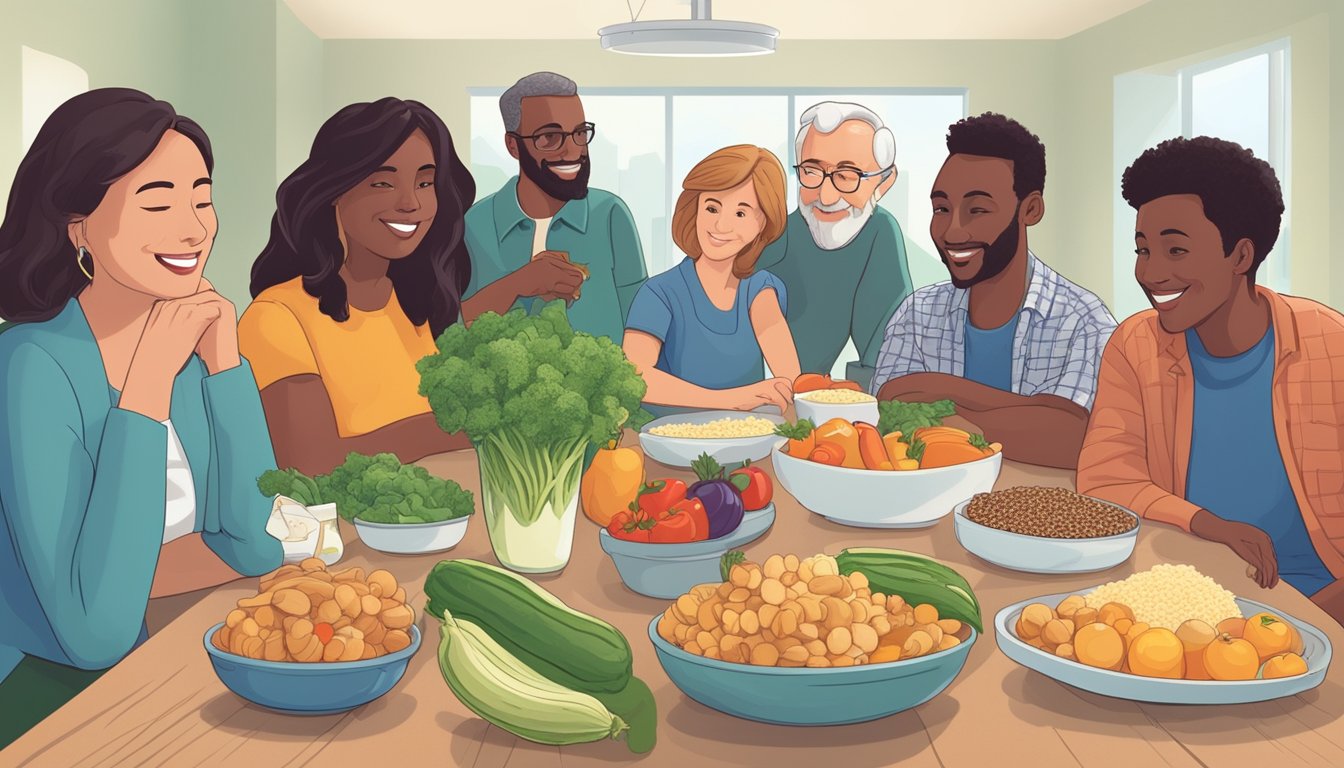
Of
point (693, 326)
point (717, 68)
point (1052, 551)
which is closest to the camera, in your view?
point (1052, 551)

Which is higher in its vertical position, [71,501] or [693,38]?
Answer: [693,38]

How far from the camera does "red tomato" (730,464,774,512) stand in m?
1.73

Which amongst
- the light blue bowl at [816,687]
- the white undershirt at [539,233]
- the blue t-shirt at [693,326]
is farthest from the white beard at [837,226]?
the light blue bowl at [816,687]

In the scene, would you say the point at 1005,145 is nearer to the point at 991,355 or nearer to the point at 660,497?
the point at 991,355

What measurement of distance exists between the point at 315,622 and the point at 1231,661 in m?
0.90

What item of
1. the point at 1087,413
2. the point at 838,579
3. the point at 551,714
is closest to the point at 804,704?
the point at 838,579

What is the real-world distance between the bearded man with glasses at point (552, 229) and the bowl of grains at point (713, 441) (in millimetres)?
999

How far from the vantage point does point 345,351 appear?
2516 millimetres

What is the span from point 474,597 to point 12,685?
37.8 inches

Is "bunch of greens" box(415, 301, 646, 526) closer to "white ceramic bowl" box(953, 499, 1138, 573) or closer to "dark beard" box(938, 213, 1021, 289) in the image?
"white ceramic bowl" box(953, 499, 1138, 573)

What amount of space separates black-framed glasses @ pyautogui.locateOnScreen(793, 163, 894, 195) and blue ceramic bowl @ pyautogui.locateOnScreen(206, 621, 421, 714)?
2902mm

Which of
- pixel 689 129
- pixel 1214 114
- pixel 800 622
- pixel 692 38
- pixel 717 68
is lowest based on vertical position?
pixel 800 622

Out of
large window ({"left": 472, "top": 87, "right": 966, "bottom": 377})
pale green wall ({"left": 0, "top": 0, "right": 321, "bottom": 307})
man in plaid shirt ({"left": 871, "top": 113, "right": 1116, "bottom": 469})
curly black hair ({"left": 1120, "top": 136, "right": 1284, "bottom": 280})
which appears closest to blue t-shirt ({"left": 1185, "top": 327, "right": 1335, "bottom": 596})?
curly black hair ({"left": 1120, "top": 136, "right": 1284, "bottom": 280})

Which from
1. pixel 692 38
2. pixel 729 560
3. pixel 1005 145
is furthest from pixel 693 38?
pixel 729 560
